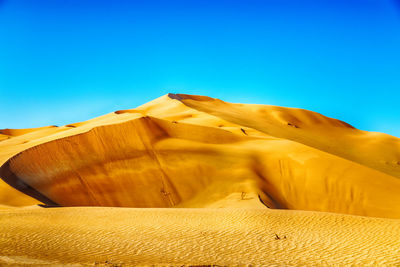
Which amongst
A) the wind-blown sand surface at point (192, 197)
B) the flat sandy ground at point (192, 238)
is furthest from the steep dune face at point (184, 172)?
the flat sandy ground at point (192, 238)

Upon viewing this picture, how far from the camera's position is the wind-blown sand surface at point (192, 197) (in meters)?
8.95

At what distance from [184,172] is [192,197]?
218cm

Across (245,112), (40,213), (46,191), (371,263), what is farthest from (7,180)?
(245,112)

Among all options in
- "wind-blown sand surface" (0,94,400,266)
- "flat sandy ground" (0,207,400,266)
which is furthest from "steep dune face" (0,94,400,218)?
"flat sandy ground" (0,207,400,266)

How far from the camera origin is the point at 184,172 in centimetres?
2172

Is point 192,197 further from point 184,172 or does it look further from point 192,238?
point 192,238

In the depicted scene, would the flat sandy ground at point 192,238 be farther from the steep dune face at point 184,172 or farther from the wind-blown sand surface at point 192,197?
the steep dune face at point 184,172

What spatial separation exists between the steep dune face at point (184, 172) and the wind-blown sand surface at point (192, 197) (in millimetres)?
68

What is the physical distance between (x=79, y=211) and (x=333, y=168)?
16.1m

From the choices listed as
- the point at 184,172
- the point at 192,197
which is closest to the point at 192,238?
the point at 192,197

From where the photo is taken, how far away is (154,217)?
1219 centimetres

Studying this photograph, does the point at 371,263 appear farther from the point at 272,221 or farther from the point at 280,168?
the point at 280,168

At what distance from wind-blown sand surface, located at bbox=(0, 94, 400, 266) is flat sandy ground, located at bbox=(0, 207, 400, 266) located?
4 cm

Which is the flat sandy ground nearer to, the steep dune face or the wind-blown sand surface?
the wind-blown sand surface
